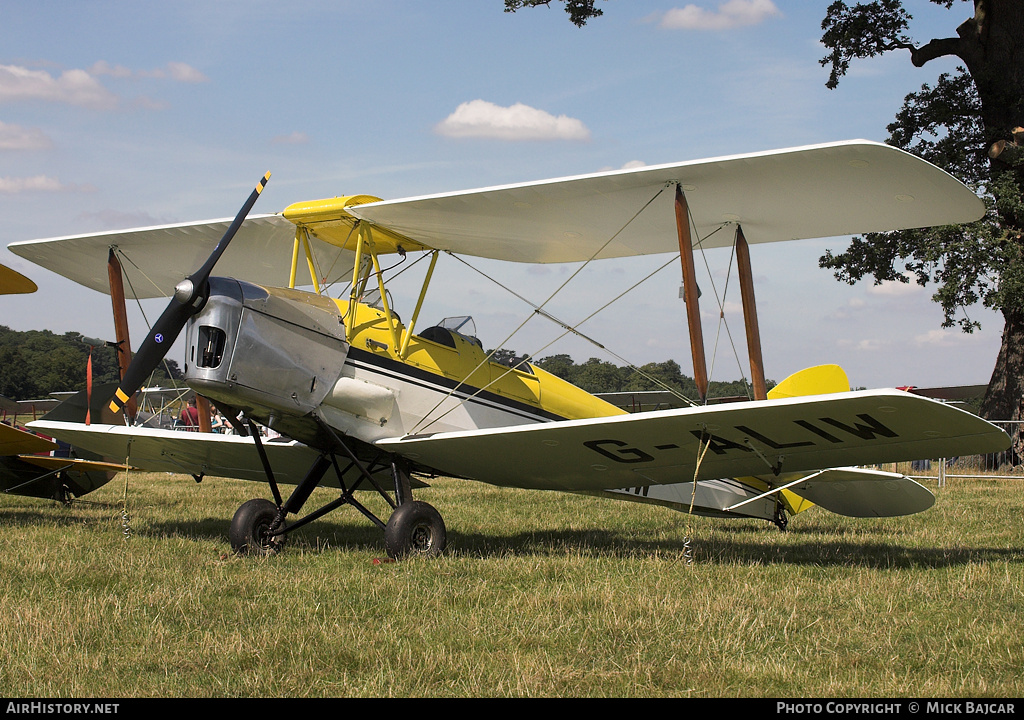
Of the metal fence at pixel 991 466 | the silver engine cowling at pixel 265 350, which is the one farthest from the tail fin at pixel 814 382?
the metal fence at pixel 991 466

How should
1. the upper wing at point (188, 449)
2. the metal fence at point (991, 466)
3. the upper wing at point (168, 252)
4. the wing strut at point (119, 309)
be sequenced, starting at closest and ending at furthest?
the upper wing at point (188, 449), the upper wing at point (168, 252), the wing strut at point (119, 309), the metal fence at point (991, 466)

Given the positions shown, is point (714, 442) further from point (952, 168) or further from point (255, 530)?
point (952, 168)

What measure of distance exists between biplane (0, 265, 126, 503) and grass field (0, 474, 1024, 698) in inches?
61.2

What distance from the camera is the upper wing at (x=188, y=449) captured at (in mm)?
8148

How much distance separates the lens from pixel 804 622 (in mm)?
4438

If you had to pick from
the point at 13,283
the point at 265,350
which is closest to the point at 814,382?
the point at 265,350

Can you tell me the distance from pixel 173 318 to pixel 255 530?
1.86 metres

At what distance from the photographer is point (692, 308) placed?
23.2 ft

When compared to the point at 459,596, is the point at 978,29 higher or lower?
higher

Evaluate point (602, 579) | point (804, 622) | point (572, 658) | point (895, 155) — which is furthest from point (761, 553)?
point (572, 658)

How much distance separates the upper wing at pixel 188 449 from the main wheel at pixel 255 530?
928 millimetres

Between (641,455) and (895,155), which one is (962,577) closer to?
(641,455)

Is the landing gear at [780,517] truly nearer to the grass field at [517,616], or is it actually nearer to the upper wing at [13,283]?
the grass field at [517,616]
